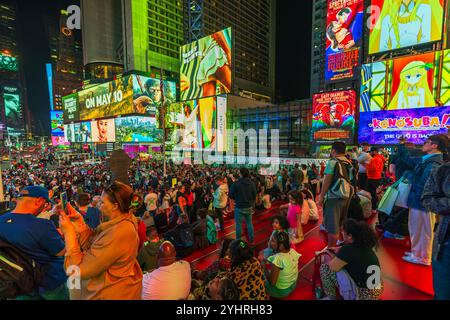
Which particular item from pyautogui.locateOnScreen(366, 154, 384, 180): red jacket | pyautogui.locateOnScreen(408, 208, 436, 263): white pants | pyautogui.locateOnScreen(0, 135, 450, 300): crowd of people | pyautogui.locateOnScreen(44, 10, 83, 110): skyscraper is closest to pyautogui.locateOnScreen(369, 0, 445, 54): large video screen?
pyautogui.locateOnScreen(366, 154, 384, 180): red jacket

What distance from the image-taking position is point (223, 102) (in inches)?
1164

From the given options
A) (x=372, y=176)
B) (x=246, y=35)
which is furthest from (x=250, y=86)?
(x=372, y=176)

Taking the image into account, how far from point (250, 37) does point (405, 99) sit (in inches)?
2246

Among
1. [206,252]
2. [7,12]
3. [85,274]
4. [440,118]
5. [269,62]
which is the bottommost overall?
[206,252]

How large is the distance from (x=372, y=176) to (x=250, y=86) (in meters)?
56.7

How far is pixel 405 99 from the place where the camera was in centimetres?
1641

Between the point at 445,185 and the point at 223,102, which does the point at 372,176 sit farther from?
the point at 223,102

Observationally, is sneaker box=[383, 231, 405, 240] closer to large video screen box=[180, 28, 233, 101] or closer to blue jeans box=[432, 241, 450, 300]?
blue jeans box=[432, 241, 450, 300]

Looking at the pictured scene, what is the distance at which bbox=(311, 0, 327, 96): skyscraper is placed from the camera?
48987 mm

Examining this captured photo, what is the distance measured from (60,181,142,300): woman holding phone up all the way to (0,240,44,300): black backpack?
1.93 ft

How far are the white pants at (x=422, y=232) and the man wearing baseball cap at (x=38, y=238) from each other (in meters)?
4.61

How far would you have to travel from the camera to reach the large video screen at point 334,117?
1959cm

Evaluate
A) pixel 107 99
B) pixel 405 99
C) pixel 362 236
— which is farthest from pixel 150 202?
pixel 107 99
